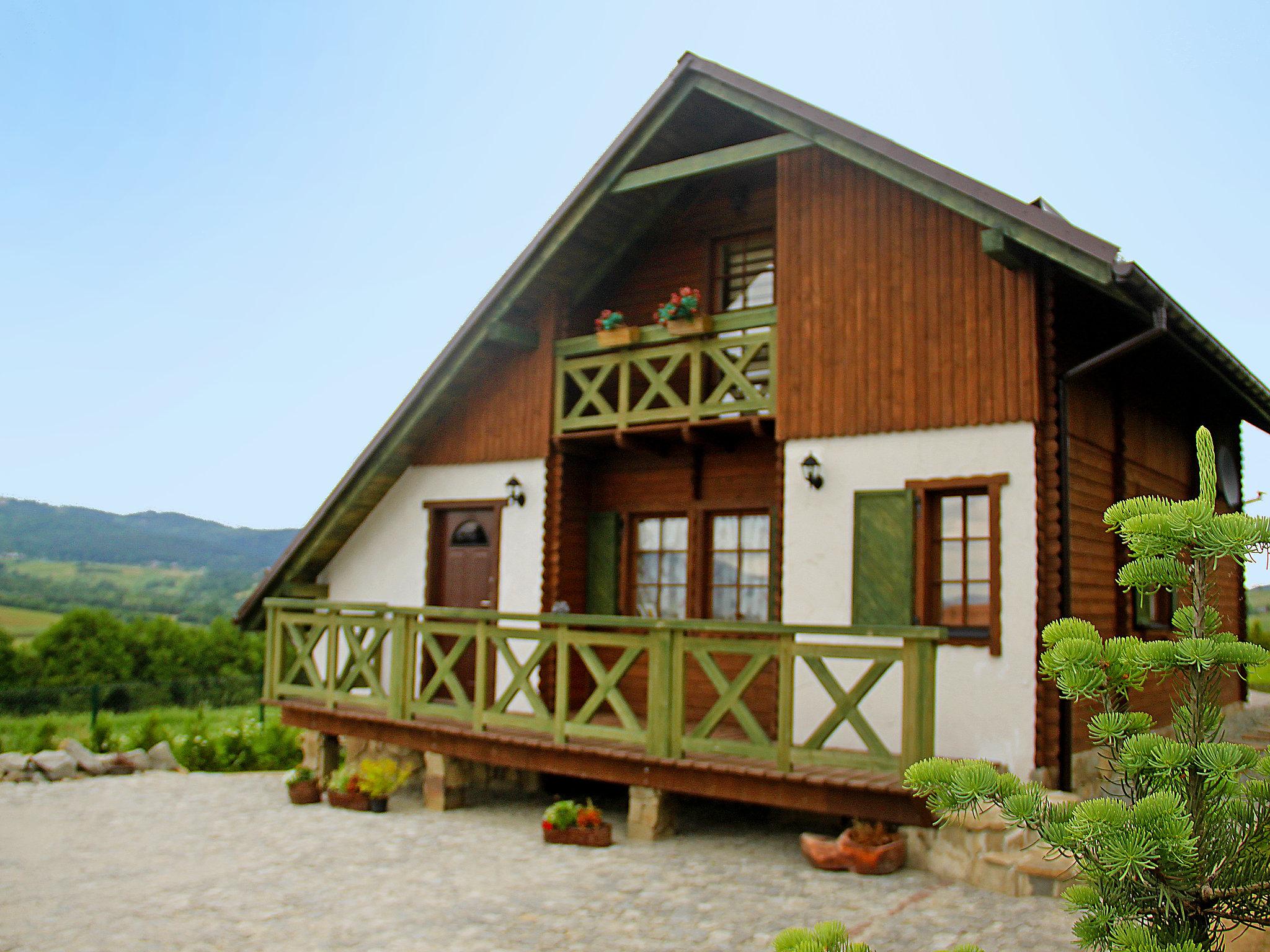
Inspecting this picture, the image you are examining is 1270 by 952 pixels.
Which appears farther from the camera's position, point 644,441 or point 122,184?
point 122,184

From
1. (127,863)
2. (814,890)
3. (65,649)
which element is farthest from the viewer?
(65,649)

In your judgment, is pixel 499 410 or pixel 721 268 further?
pixel 499 410

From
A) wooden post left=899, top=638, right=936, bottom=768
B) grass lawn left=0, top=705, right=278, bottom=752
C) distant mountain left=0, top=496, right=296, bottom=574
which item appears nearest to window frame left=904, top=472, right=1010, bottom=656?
wooden post left=899, top=638, right=936, bottom=768

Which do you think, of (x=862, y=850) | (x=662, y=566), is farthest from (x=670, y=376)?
(x=862, y=850)

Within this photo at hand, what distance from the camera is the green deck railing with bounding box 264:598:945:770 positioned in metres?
7.70

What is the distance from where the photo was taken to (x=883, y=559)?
9.07 metres

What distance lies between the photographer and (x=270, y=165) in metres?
44.6

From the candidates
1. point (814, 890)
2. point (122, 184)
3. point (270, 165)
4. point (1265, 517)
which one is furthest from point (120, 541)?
point (1265, 517)

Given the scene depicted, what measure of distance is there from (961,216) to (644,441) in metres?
3.77

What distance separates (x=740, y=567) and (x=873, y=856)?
374 centimetres

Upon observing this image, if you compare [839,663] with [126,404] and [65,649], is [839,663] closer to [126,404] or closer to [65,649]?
[65,649]

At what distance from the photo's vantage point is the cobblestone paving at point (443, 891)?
6.30m

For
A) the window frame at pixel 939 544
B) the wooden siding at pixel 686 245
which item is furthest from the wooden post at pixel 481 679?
the window frame at pixel 939 544

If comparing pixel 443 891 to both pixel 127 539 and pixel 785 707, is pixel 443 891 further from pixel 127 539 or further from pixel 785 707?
pixel 127 539
